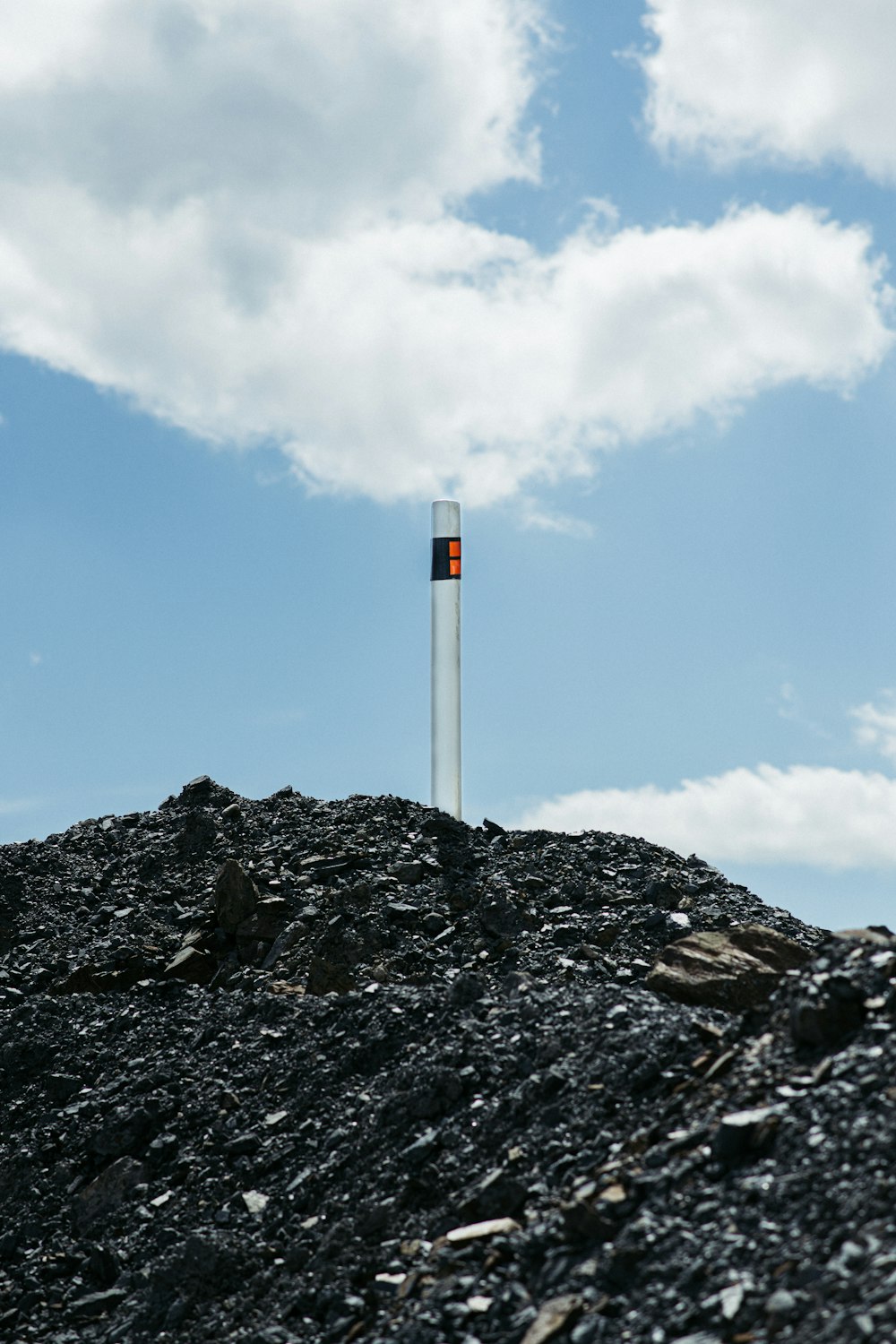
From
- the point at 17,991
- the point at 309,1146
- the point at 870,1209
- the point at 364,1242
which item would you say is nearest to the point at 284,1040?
the point at 309,1146

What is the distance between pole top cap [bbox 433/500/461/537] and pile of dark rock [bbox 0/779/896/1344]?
2.78 metres

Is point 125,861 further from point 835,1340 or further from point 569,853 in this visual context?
point 835,1340

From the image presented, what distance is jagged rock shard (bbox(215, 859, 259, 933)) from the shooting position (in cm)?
1030

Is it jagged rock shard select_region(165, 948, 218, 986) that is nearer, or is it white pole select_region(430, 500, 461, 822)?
jagged rock shard select_region(165, 948, 218, 986)

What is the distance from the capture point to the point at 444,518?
40.5 feet

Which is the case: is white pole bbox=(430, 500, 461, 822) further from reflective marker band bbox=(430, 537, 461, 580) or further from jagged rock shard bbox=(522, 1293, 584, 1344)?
jagged rock shard bbox=(522, 1293, 584, 1344)

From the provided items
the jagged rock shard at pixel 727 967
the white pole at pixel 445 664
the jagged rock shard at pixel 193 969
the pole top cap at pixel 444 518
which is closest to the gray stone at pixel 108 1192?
the jagged rock shard at pixel 193 969

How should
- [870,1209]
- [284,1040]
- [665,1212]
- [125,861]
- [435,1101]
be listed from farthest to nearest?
[125,861] < [284,1040] < [435,1101] < [665,1212] < [870,1209]

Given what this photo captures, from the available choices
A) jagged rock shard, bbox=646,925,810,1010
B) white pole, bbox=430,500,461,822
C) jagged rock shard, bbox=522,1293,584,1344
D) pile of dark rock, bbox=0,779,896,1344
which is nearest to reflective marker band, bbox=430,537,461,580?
white pole, bbox=430,500,461,822

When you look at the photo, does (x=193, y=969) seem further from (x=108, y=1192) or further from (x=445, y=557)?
(x=445, y=557)

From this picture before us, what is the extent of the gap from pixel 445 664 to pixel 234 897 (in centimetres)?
331

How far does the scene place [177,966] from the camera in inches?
388

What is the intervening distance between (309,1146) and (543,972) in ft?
8.37

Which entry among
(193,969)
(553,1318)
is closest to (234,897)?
(193,969)
